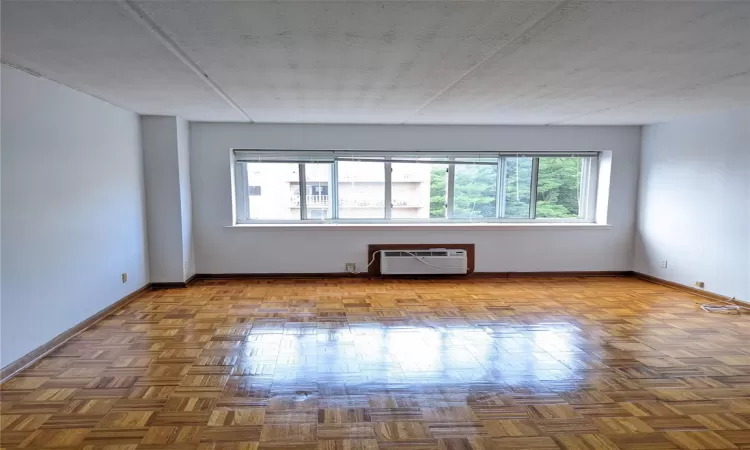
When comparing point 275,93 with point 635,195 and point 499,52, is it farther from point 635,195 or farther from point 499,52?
point 635,195

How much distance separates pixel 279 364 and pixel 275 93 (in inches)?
85.9

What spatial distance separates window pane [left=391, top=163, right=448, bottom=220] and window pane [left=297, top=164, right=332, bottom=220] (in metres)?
0.89

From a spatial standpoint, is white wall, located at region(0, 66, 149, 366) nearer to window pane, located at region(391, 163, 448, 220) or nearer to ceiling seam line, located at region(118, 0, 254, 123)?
ceiling seam line, located at region(118, 0, 254, 123)

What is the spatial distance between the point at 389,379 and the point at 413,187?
3334mm

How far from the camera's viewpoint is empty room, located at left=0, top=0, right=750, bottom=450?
2.02 m

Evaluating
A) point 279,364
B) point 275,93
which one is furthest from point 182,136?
point 279,364

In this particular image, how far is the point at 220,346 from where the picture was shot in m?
3.04

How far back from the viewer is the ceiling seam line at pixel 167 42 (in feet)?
5.89

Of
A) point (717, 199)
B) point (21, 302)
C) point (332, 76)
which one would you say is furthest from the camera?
point (717, 199)

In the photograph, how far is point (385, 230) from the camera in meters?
5.30

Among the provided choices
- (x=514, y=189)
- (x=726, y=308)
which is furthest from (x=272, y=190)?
(x=726, y=308)

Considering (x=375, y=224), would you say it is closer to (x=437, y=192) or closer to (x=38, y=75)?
(x=437, y=192)

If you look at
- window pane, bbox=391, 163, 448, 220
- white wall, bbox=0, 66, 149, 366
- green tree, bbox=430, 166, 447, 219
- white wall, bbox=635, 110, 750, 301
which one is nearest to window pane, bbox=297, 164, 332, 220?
window pane, bbox=391, 163, 448, 220

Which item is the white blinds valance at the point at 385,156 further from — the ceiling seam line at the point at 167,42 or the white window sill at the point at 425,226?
the ceiling seam line at the point at 167,42
